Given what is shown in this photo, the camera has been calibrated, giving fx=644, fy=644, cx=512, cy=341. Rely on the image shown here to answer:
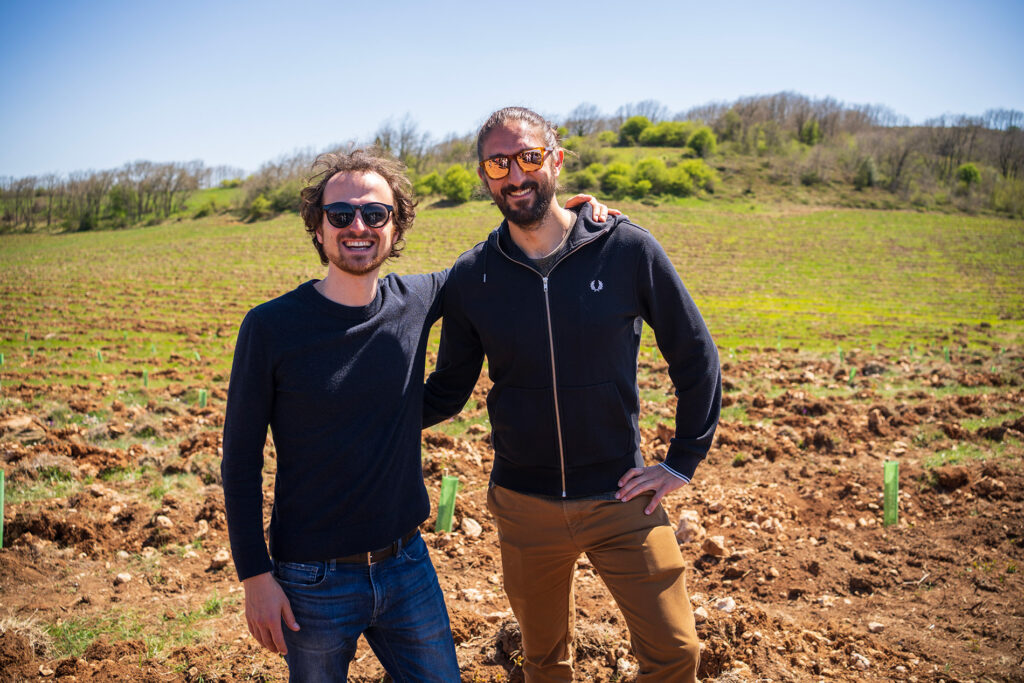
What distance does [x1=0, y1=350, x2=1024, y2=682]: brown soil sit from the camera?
3240 mm

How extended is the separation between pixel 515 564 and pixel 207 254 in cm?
3548

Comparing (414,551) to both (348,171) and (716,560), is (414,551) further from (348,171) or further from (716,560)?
(716,560)

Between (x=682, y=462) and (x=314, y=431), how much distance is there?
4.33ft

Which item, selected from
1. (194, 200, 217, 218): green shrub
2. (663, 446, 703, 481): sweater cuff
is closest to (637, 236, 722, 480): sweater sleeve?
(663, 446, 703, 481): sweater cuff

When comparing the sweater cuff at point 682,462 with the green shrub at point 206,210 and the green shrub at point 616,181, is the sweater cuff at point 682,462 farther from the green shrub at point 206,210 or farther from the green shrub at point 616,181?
the green shrub at point 206,210

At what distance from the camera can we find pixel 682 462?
7.85 feet

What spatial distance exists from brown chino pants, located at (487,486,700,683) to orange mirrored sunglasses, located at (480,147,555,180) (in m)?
1.23

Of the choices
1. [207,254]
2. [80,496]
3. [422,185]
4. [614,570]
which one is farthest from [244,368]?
[422,185]

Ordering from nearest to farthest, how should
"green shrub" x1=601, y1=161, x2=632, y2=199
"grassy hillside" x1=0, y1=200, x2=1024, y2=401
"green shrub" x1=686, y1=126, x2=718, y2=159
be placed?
"grassy hillside" x1=0, y1=200, x2=1024, y2=401, "green shrub" x1=601, y1=161, x2=632, y2=199, "green shrub" x1=686, y1=126, x2=718, y2=159

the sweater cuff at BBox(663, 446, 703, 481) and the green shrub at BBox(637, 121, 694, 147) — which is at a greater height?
the green shrub at BBox(637, 121, 694, 147)

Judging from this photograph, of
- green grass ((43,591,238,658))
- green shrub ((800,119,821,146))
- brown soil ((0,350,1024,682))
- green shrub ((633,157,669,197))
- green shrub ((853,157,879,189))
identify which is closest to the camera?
brown soil ((0,350,1024,682))

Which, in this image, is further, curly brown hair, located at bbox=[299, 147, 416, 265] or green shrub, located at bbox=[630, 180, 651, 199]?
green shrub, located at bbox=[630, 180, 651, 199]

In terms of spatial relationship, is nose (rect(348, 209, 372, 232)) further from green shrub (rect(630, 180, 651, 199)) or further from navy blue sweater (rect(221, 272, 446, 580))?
green shrub (rect(630, 180, 651, 199))

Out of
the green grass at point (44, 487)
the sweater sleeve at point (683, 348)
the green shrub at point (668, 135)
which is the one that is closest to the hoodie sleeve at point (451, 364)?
the sweater sleeve at point (683, 348)
